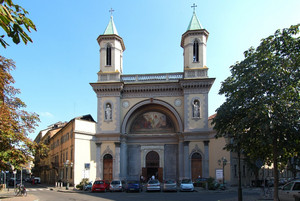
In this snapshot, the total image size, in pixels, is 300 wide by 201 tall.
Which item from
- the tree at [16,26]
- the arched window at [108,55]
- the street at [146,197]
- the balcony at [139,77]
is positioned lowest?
the street at [146,197]

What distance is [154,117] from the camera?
4422cm

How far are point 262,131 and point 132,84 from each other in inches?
1182

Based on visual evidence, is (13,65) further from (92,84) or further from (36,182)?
(36,182)

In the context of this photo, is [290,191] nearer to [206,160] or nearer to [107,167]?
[206,160]

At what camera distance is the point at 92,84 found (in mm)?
43188

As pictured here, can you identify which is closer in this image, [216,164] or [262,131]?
[262,131]

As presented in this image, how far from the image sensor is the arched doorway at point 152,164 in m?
43.0

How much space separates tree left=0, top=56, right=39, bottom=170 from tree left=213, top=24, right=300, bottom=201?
11939mm

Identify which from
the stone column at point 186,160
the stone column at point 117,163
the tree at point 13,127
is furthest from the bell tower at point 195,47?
the tree at point 13,127

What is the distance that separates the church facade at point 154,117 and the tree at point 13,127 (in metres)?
20.6

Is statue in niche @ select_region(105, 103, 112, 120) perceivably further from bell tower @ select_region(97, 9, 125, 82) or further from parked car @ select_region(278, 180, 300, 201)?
parked car @ select_region(278, 180, 300, 201)

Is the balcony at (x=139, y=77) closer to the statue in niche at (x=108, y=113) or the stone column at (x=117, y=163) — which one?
the statue in niche at (x=108, y=113)

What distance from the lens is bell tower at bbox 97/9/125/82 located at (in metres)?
43.8

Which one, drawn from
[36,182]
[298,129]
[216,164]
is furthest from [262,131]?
[36,182]
